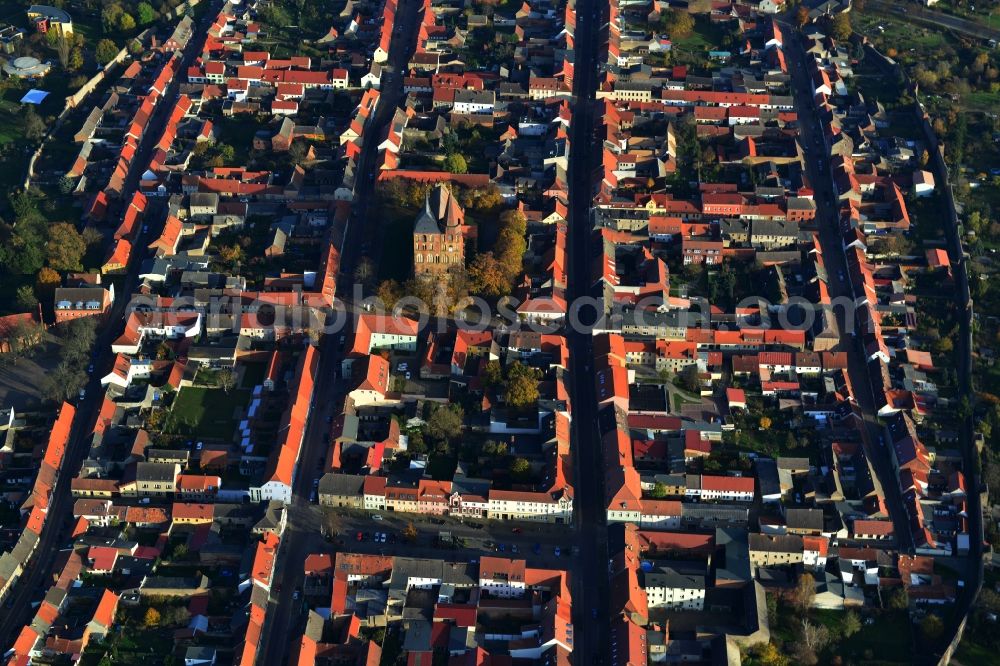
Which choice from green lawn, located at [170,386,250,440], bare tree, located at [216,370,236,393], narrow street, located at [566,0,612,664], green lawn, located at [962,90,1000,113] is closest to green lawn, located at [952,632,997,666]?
narrow street, located at [566,0,612,664]

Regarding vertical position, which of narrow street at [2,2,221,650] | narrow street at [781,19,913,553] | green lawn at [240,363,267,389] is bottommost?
narrow street at [2,2,221,650]

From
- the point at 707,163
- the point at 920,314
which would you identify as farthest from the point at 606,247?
the point at 920,314

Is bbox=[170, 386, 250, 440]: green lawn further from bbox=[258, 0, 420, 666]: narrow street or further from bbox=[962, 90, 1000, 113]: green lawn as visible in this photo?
bbox=[962, 90, 1000, 113]: green lawn

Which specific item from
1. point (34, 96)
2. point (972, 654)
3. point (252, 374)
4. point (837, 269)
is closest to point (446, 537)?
point (252, 374)

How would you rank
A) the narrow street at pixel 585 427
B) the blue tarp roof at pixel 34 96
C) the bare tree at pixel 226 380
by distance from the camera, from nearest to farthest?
the narrow street at pixel 585 427 < the bare tree at pixel 226 380 < the blue tarp roof at pixel 34 96

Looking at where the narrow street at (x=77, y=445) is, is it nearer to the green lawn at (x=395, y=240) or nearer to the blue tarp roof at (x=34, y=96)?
the blue tarp roof at (x=34, y=96)

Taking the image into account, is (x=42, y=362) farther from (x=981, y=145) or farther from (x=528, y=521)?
(x=981, y=145)

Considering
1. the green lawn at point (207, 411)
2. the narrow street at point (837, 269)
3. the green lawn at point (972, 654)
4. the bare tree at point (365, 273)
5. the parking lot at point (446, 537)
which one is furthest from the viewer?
the bare tree at point (365, 273)

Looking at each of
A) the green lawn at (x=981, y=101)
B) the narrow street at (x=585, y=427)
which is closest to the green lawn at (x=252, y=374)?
the narrow street at (x=585, y=427)
